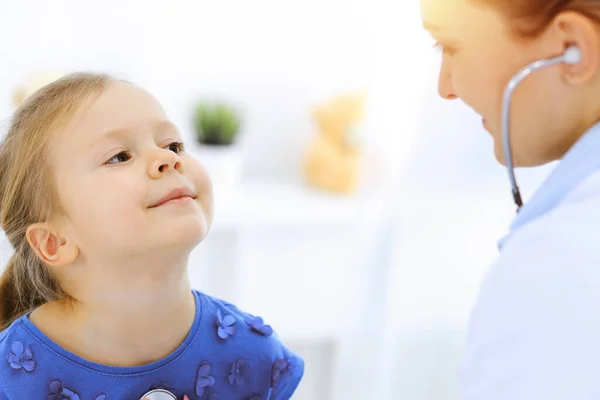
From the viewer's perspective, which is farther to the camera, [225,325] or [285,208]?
[285,208]

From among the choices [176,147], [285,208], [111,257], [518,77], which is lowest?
[285,208]

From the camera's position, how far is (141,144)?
91 centimetres

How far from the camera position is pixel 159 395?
0.92 metres

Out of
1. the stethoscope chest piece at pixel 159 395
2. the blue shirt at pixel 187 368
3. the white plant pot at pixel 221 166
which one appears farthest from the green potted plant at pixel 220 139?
the stethoscope chest piece at pixel 159 395

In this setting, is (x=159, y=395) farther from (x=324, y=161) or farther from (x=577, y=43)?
(x=324, y=161)

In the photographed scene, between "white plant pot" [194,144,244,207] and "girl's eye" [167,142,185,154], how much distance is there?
93cm

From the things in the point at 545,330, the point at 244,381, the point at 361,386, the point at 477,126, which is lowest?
the point at 361,386

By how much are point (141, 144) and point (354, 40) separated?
1.33 m

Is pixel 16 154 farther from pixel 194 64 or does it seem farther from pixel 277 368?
pixel 194 64

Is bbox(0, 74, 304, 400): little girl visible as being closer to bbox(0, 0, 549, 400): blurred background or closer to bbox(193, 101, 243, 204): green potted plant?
bbox(0, 0, 549, 400): blurred background

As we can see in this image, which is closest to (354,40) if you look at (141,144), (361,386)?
(361,386)

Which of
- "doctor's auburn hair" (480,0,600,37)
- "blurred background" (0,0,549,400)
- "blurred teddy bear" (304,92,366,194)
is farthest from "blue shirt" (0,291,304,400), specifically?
A: "blurred teddy bear" (304,92,366,194)

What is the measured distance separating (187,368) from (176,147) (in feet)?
0.87

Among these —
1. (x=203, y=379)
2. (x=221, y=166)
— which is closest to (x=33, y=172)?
(x=203, y=379)
